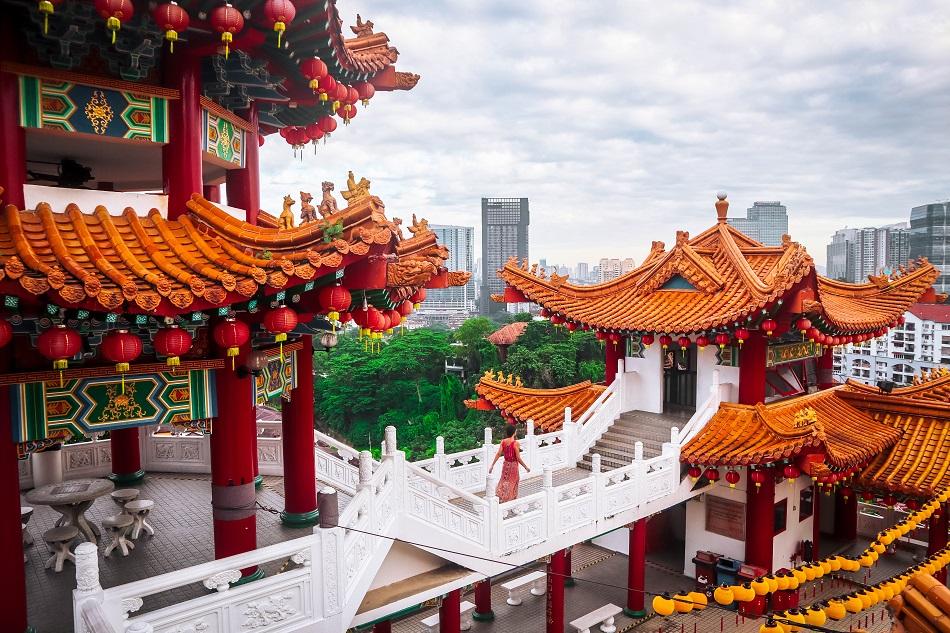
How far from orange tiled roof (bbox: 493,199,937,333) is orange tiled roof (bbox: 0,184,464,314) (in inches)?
306

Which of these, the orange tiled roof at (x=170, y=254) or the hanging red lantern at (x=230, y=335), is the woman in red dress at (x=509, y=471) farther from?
the hanging red lantern at (x=230, y=335)

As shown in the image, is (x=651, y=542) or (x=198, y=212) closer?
(x=198, y=212)

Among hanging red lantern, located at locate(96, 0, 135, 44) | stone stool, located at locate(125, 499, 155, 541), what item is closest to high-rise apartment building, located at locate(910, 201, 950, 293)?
stone stool, located at locate(125, 499, 155, 541)

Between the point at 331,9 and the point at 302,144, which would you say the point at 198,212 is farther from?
the point at 302,144

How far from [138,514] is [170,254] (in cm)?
418

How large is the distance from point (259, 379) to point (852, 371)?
72.6m

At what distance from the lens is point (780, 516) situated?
524 inches

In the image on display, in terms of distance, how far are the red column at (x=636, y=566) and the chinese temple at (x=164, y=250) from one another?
284 inches

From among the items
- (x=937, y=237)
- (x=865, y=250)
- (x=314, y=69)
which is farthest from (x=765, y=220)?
(x=314, y=69)

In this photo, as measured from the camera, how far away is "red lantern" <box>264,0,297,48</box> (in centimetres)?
Answer: 576

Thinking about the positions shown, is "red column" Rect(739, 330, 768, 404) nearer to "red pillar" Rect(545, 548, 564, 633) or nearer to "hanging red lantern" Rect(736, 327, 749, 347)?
"hanging red lantern" Rect(736, 327, 749, 347)

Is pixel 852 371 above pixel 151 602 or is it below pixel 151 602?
below

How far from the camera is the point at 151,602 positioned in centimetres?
664

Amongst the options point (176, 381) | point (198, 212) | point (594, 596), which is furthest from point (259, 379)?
point (594, 596)
